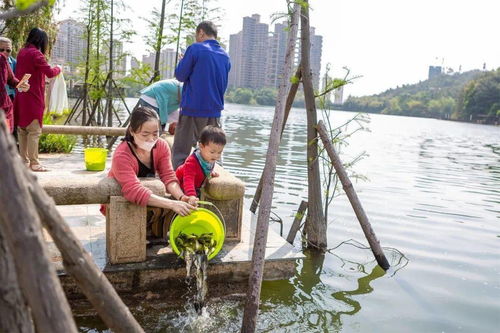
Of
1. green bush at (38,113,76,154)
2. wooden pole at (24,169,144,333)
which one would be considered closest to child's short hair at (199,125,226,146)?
wooden pole at (24,169,144,333)

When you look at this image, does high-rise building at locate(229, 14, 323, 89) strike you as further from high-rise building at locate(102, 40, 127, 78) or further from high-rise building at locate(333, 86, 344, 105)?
high-rise building at locate(102, 40, 127, 78)

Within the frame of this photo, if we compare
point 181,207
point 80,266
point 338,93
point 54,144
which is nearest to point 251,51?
point 54,144

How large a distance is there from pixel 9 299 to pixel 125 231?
1.95 m

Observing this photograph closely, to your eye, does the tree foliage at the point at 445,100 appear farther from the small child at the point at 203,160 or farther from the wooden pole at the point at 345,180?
the small child at the point at 203,160

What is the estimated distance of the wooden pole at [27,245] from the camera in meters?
1.55

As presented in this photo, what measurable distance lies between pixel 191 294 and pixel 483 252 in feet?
14.1

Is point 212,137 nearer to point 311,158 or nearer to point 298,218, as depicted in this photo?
point 311,158

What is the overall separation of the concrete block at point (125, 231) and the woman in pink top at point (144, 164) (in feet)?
0.34

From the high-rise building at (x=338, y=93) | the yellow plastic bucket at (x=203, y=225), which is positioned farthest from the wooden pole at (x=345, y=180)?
the yellow plastic bucket at (x=203, y=225)

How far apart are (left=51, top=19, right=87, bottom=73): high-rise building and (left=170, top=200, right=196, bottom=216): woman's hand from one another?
12.0 m

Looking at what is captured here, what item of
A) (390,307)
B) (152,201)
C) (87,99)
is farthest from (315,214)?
(87,99)

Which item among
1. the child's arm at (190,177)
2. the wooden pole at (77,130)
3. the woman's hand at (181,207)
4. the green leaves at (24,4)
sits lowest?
the woman's hand at (181,207)

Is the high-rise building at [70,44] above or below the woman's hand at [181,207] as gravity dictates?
above

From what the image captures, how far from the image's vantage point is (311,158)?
203 inches
